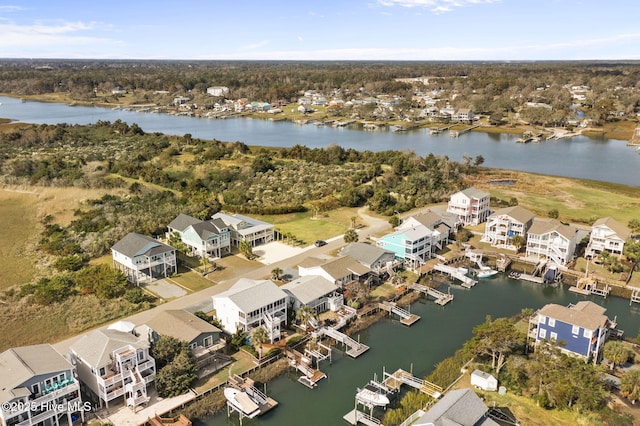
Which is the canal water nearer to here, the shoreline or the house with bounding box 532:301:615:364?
the house with bounding box 532:301:615:364

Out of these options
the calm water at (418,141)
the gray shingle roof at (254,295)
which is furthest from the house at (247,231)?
the calm water at (418,141)

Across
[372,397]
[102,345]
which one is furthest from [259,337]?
[102,345]

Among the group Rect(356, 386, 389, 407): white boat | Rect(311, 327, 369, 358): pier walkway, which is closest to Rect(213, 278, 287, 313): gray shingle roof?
Rect(311, 327, 369, 358): pier walkway

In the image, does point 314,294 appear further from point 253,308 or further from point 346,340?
point 253,308

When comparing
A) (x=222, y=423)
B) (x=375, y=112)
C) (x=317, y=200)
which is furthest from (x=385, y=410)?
(x=375, y=112)

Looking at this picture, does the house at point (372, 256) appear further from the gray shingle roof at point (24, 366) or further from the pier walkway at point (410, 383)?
the gray shingle roof at point (24, 366)

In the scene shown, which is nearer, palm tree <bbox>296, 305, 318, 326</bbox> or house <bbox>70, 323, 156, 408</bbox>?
house <bbox>70, 323, 156, 408</bbox>
